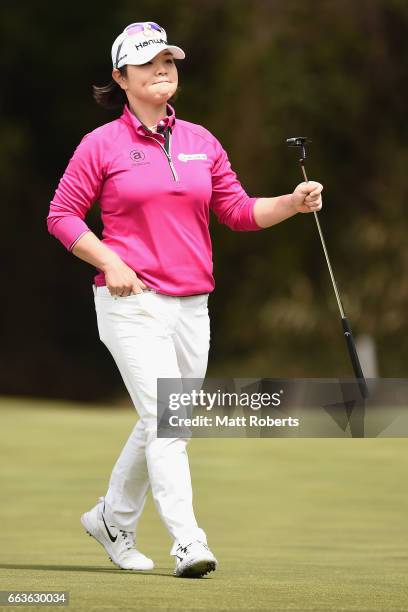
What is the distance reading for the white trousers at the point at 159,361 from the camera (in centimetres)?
471

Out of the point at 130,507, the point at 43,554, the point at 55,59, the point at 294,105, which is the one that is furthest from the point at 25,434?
the point at 55,59

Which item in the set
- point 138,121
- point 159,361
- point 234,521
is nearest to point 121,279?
point 159,361

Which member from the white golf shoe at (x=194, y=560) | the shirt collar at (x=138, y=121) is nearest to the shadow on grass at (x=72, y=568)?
the white golf shoe at (x=194, y=560)

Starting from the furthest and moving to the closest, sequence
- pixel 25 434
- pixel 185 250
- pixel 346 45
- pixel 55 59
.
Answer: pixel 55 59
pixel 346 45
pixel 25 434
pixel 185 250

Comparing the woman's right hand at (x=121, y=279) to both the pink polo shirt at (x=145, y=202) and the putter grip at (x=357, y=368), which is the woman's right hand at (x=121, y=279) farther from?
the putter grip at (x=357, y=368)

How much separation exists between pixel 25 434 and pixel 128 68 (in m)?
6.79

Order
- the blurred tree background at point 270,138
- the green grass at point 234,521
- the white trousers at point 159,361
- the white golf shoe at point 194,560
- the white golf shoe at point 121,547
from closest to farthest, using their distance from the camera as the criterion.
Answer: the green grass at point 234,521 < the white golf shoe at point 194,560 < the white trousers at point 159,361 < the white golf shoe at point 121,547 < the blurred tree background at point 270,138

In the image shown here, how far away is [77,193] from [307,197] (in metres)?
0.75

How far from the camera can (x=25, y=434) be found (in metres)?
11.5

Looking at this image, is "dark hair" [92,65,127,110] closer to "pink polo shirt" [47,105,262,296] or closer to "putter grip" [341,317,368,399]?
"pink polo shirt" [47,105,262,296]

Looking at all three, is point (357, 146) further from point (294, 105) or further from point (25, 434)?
point (25, 434)

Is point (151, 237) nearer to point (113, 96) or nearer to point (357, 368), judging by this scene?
point (113, 96)

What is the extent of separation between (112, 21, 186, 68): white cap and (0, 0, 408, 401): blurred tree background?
13.1 meters

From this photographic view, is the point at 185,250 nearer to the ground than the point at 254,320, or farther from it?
nearer to the ground
